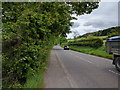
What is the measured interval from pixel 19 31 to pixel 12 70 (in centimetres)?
143

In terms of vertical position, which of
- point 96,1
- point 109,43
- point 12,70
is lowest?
point 12,70

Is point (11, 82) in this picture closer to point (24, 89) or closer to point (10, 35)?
point (24, 89)

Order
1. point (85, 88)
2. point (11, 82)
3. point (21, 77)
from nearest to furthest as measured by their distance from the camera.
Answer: point (11, 82) → point (21, 77) → point (85, 88)

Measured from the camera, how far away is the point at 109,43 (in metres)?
9.34

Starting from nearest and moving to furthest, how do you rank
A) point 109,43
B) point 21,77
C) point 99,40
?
point 21,77 → point 109,43 → point 99,40

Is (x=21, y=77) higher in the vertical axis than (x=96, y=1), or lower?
lower

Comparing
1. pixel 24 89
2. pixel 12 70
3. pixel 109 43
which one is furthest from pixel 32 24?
pixel 109 43

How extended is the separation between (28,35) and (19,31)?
0.42 meters

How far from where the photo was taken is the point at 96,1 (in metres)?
9.56

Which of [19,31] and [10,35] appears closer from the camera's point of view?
[10,35]

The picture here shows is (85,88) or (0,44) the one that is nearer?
(0,44)

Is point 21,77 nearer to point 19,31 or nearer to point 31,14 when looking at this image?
point 19,31

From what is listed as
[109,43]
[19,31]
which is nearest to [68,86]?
[19,31]

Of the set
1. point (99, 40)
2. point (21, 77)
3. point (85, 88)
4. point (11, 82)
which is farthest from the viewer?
point (99, 40)
